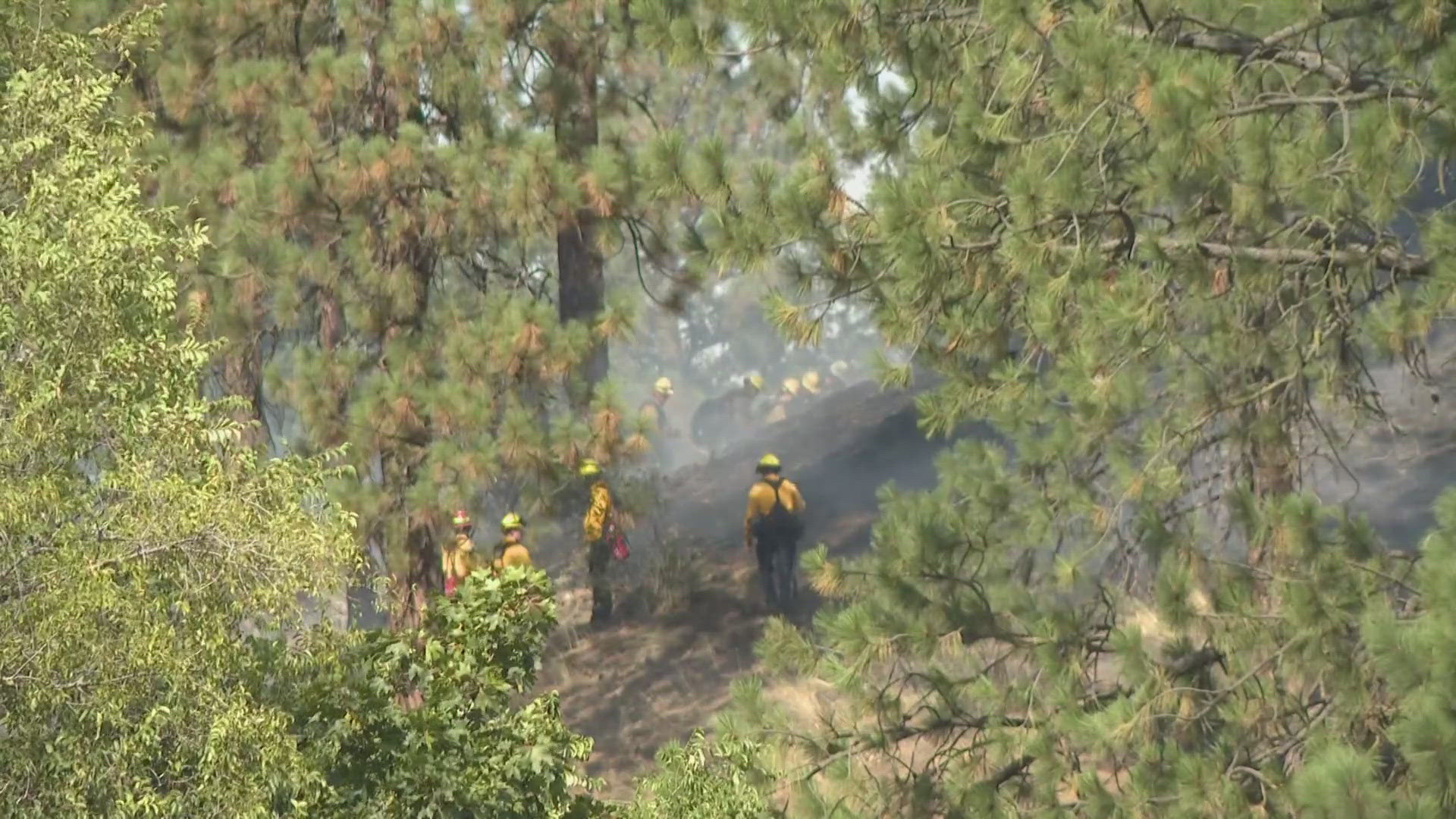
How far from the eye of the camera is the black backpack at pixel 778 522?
54.2ft

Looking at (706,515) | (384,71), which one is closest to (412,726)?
(384,71)

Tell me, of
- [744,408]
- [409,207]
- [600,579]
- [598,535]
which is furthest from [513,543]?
[744,408]

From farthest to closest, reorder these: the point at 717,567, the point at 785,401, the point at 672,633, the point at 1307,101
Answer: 1. the point at 785,401
2. the point at 717,567
3. the point at 672,633
4. the point at 1307,101

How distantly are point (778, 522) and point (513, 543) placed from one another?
10.3ft

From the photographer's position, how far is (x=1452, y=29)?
660cm

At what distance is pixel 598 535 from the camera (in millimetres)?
15805

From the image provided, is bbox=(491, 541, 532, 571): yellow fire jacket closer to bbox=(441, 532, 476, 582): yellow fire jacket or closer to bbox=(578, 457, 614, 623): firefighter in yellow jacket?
bbox=(441, 532, 476, 582): yellow fire jacket

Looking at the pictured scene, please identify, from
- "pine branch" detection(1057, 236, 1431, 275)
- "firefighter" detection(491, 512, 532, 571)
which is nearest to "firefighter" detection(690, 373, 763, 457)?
"firefighter" detection(491, 512, 532, 571)

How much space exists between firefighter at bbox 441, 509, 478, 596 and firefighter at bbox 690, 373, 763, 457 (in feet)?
136

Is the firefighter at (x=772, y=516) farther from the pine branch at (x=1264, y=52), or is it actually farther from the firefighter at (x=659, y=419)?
the pine branch at (x=1264, y=52)

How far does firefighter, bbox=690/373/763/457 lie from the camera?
55.6 metres

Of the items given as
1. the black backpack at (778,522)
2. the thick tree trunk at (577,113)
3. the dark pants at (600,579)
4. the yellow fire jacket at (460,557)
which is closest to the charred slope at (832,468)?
the dark pants at (600,579)

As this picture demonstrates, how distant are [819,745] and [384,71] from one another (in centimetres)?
671

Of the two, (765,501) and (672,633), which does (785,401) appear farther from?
(765,501)
